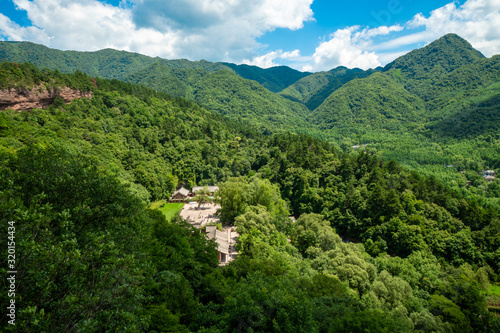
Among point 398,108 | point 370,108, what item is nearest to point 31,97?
point 370,108

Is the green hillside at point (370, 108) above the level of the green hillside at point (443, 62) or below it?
below

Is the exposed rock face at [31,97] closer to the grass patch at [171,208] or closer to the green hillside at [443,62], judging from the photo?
the grass patch at [171,208]

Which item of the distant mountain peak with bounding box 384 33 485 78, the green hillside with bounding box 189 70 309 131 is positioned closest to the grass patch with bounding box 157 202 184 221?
the green hillside with bounding box 189 70 309 131

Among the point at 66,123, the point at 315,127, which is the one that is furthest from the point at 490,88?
the point at 66,123

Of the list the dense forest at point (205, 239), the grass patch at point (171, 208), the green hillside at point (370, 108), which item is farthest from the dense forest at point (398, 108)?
the grass patch at point (171, 208)

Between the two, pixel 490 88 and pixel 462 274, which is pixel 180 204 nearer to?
pixel 462 274

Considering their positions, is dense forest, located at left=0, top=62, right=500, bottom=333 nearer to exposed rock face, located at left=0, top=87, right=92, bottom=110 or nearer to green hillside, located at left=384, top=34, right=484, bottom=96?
exposed rock face, located at left=0, top=87, right=92, bottom=110
